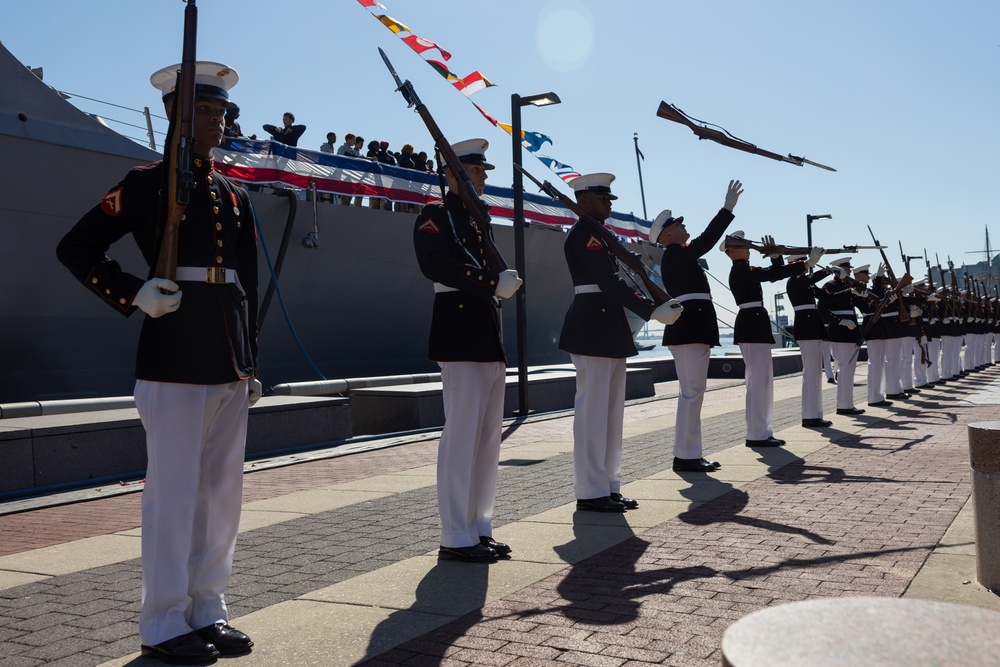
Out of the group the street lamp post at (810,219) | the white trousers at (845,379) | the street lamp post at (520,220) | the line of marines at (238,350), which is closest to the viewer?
the line of marines at (238,350)

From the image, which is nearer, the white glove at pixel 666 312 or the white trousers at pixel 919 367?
the white glove at pixel 666 312

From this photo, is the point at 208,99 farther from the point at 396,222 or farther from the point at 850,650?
the point at 396,222

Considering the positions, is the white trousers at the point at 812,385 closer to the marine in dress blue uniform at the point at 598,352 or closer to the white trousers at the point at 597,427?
the marine in dress blue uniform at the point at 598,352

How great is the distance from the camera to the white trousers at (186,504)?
335 cm

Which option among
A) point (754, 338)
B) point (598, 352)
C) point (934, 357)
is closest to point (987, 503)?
point (598, 352)

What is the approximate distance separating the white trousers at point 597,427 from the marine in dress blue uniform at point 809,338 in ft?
16.4

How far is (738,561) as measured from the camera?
4410 millimetres

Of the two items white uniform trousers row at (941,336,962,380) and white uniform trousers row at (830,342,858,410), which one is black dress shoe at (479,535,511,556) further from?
white uniform trousers row at (941,336,962,380)

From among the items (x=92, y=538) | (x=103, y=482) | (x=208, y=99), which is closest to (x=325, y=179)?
(x=103, y=482)

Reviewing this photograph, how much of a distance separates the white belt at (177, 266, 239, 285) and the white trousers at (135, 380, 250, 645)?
0.39 metres

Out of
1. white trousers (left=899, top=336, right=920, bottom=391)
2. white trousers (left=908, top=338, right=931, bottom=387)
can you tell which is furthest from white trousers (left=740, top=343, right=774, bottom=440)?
white trousers (left=908, top=338, right=931, bottom=387)

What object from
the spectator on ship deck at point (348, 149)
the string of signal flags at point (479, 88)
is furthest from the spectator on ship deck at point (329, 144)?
the string of signal flags at point (479, 88)

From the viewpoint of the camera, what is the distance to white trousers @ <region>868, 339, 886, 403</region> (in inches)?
549

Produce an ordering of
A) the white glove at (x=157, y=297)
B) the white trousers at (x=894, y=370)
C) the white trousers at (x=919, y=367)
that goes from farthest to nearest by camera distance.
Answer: the white trousers at (x=919, y=367), the white trousers at (x=894, y=370), the white glove at (x=157, y=297)
